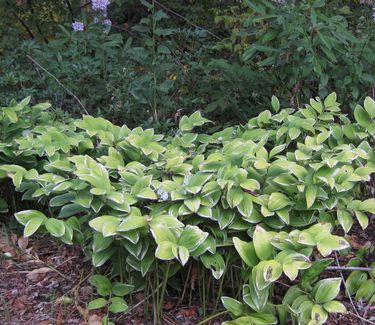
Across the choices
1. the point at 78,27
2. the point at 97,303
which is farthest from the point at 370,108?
the point at 78,27

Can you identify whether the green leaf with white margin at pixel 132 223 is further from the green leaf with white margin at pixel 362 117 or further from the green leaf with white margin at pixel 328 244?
the green leaf with white margin at pixel 362 117

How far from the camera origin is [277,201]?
2426mm

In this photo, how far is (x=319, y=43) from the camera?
134 inches

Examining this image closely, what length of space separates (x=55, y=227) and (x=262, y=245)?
90 centimetres

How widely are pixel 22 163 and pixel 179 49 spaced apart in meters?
2.03

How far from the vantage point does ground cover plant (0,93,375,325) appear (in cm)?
223

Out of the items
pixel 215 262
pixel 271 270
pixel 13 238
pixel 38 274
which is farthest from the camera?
pixel 13 238

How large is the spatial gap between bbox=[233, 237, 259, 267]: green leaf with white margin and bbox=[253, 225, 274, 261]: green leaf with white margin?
0.05 metres

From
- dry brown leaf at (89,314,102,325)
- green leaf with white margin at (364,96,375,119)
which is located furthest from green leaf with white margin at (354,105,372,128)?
dry brown leaf at (89,314,102,325)

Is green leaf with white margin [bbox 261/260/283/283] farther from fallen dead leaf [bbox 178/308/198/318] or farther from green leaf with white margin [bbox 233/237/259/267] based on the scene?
fallen dead leaf [bbox 178/308/198/318]

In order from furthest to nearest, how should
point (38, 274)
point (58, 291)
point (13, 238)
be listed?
point (13, 238), point (38, 274), point (58, 291)

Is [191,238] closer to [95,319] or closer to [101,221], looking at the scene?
[101,221]

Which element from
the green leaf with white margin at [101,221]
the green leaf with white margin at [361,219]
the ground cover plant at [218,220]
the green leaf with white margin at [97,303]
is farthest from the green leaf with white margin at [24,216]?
the green leaf with white margin at [361,219]

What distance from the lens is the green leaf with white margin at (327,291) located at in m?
2.20
